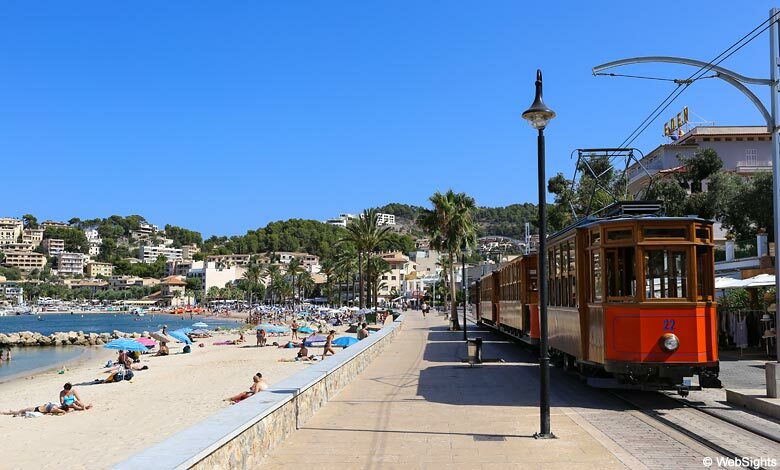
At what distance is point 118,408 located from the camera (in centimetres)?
1970

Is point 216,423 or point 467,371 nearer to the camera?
point 216,423

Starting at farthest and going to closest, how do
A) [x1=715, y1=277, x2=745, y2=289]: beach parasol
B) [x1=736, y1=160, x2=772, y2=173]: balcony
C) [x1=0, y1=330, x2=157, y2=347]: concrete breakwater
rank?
[x1=0, y1=330, x2=157, y2=347]: concrete breakwater
[x1=736, y1=160, x2=772, y2=173]: balcony
[x1=715, y1=277, x2=745, y2=289]: beach parasol

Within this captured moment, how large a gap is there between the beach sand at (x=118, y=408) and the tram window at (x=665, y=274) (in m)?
9.44

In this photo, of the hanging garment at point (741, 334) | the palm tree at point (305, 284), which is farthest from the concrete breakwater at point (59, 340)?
the palm tree at point (305, 284)

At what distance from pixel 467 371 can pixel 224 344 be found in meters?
35.6

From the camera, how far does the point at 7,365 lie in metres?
45.3

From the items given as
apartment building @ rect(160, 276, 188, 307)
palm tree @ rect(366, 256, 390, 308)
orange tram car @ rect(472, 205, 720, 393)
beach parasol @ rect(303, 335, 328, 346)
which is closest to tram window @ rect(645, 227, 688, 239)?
orange tram car @ rect(472, 205, 720, 393)

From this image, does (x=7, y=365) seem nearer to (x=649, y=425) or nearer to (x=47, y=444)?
(x=47, y=444)

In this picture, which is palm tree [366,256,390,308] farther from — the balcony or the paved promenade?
the paved promenade

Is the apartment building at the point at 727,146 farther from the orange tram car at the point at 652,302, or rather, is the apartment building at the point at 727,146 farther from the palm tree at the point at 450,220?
the orange tram car at the point at 652,302

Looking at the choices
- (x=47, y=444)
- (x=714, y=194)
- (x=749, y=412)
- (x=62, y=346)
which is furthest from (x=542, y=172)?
(x=62, y=346)

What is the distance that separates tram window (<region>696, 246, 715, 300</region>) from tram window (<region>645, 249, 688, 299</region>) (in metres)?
0.26

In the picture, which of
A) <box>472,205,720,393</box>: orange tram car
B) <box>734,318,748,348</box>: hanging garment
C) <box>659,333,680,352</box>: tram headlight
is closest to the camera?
<box>659,333,680,352</box>: tram headlight

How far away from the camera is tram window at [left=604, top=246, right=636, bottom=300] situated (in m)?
12.0
